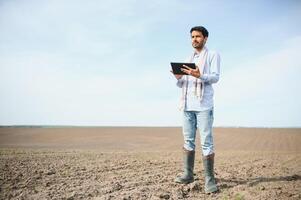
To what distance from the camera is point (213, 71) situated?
184 inches

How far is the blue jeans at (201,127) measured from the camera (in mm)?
4629

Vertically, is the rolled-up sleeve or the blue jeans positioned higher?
the rolled-up sleeve

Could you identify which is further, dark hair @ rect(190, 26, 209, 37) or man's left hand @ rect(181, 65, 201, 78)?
dark hair @ rect(190, 26, 209, 37)

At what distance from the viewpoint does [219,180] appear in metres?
5.46

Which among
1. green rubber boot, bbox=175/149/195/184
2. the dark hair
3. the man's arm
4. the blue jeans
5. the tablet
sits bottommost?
green rubber boot, bbox=175/149/195/184

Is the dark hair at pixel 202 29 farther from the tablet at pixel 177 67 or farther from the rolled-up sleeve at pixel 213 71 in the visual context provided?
the tablet at pixel 177 67

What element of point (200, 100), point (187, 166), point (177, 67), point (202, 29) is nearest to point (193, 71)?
point (177, 67)

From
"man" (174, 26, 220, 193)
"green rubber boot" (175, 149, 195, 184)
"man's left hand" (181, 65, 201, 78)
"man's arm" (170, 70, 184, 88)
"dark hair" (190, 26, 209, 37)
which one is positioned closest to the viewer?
"man's left hand" (181, 65, 201, 78)

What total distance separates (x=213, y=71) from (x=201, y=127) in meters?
0.83

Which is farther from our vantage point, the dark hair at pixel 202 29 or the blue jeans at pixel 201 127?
the dark hair at pixel 202 29

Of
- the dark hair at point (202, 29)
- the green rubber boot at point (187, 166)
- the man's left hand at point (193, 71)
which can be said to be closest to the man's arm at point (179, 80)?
the man's left hand at point (193, 71)

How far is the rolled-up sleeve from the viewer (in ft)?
14.9

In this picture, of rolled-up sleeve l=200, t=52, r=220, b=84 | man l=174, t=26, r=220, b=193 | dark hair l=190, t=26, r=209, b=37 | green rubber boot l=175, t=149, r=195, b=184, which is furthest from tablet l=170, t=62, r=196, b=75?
green rubber boot l=175, t=149, r=195, b=184

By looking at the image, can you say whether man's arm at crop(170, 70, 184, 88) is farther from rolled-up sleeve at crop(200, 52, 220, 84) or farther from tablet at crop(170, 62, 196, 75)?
rolled-up sleeve at crop(200, 52, 220, 84)
